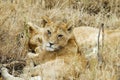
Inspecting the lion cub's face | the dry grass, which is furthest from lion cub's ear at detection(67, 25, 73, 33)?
the dry grass

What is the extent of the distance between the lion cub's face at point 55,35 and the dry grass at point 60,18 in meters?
0.24

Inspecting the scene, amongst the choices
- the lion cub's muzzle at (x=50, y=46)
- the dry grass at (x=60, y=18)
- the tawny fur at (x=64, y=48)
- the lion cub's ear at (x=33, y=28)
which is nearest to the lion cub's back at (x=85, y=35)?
the tawny fur at (x=64, y=48)

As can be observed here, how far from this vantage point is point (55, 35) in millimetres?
5465

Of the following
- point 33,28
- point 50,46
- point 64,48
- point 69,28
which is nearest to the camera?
point 50,46

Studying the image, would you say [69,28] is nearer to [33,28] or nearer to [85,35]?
[33,28]

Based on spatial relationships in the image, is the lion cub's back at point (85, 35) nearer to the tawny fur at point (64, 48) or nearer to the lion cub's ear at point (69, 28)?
the tawny fur at point (64, 48)

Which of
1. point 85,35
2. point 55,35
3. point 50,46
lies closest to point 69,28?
point 55,35

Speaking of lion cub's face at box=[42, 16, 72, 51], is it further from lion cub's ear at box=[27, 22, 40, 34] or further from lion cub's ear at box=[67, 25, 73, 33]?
lion cub's ear at box=[27, 22, 40, 34]

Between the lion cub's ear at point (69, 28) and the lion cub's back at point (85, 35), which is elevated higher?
the lion cub's ear at point (69, 28)

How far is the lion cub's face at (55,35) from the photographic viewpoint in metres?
5.41

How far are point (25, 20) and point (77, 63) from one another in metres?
1.20

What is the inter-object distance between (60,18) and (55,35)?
1354mm

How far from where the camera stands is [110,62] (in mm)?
5234

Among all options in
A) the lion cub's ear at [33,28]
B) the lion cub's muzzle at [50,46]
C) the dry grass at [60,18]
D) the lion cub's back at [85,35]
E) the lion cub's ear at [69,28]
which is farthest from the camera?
the lion cub's back at [85,35]
